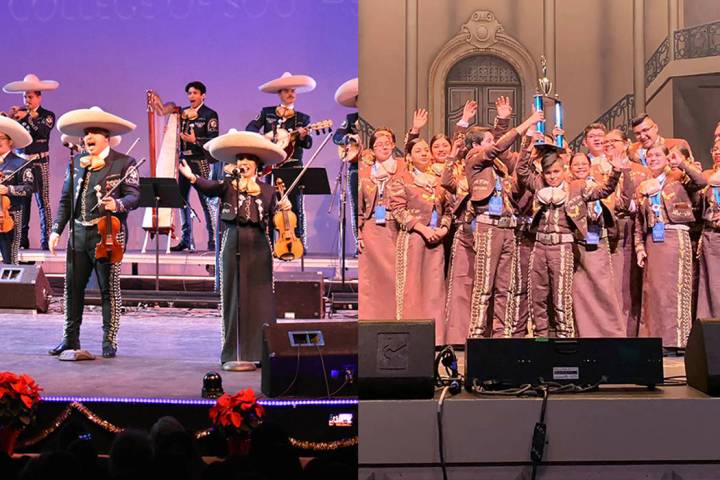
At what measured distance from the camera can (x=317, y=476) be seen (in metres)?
3.52

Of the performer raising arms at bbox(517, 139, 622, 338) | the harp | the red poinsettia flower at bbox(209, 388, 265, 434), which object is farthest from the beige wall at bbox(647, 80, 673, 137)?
the harp

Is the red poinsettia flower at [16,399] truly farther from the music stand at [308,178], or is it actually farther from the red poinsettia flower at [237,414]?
the music stand at [308,178]

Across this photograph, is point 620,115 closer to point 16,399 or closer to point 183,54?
point 16,399

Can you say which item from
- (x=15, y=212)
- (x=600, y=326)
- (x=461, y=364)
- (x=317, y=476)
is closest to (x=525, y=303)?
(x=600, y=326)

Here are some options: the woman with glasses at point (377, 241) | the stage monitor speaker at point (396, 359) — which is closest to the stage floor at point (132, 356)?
the woman with glasses at point (377, 241)

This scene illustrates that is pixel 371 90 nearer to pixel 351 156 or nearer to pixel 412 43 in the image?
pixel 412 43

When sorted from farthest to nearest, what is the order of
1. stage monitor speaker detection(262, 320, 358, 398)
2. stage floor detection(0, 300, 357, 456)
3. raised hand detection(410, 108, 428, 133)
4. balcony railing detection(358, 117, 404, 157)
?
balcony railing detection(358, 117, 404, 157) < raised hand detection(410, 108, 428, 133) < stage monitor speaker detection(262, 320, 358, 398) < stage floor detection(0, 300, 357, 456)

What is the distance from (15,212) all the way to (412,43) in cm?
502

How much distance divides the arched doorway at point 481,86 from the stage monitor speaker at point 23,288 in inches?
141

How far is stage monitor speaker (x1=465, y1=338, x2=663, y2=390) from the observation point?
323 centimetres

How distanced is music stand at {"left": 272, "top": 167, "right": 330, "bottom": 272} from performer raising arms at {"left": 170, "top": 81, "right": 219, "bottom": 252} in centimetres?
282

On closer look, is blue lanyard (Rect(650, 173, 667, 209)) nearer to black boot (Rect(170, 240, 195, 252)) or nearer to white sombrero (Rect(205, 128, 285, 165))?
white sombrero (Rect(205, 128, 285, 165))

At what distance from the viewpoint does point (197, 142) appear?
948 centimetres

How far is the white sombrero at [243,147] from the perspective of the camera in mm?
5184
